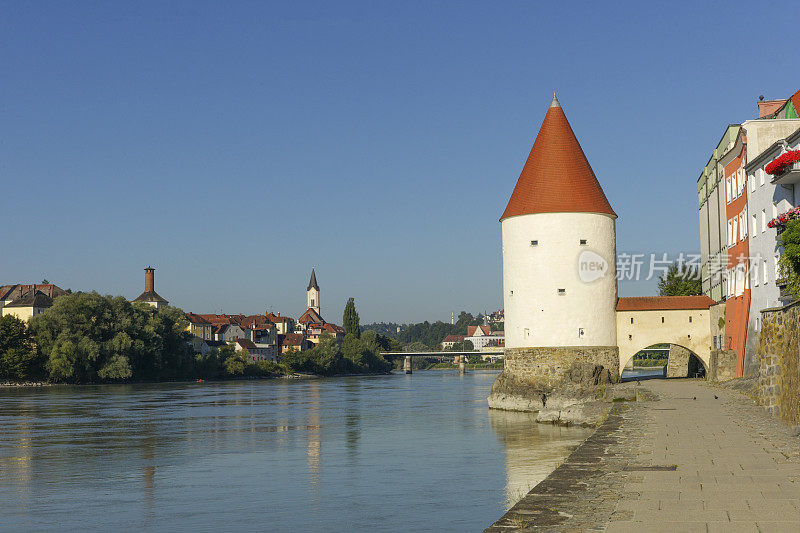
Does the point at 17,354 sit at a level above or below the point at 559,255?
below

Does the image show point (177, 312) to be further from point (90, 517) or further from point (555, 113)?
point (90, 517)

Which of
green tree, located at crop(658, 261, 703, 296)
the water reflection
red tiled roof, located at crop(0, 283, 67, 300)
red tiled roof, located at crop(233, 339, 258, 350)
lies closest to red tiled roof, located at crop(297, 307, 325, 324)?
red tiled roof, located at crop(233, 339, 258, 350)

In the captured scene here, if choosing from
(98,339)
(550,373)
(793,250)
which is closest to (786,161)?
(793,250)

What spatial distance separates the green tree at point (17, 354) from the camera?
6462 centimetres

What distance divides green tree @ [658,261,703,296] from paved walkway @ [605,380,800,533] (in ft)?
117

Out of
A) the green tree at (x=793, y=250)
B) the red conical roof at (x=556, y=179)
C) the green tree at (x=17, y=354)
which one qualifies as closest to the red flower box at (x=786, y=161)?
the green tree at (x=793, y=250)

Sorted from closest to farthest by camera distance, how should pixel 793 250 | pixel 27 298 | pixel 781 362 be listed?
1. pixel 781 362
2. pixel 793 250
3. pixel 27 298

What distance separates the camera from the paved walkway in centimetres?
688

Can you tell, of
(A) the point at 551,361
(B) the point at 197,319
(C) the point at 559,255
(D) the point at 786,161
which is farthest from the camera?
(B) the point at 197,319

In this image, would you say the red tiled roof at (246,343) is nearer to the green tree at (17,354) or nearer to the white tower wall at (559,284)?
the green tree at (17,354)

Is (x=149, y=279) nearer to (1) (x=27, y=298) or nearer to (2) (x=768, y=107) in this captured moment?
(1) (x=27, y=298)

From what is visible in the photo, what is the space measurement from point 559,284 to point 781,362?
17.6 m

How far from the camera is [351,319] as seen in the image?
107 meters

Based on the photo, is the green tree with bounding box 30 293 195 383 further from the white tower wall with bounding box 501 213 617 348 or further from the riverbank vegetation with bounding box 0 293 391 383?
the white tower wall with bounding box 501 213 617 348
